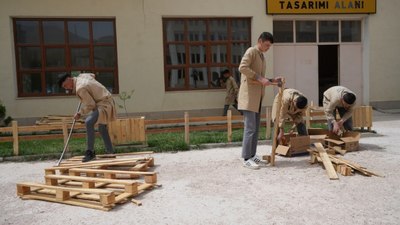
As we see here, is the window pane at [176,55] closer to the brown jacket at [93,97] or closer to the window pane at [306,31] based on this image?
the window pane at [306,31]

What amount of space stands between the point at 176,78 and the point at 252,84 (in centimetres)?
727

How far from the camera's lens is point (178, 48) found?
1374 cm

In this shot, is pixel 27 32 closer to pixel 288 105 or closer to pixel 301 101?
pixel 288 105

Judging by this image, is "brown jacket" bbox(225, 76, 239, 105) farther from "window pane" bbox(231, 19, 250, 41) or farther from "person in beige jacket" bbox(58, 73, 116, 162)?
"person in beige jacket" bbox(58, 73, 116, 162)

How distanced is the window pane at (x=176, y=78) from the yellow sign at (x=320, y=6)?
12.3 feet

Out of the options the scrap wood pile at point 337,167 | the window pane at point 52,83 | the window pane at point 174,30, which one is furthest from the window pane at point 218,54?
the scrap wood pile at point 337,167

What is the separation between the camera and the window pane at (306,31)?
14703 millimetres

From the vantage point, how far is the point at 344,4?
1424 cm

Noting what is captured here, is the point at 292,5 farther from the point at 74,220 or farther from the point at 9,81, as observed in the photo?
the point at 74,220

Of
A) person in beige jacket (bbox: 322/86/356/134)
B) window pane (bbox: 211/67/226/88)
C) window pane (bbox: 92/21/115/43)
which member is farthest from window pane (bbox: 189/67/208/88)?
person in beige jacket (bbox: 322/86/356/134)

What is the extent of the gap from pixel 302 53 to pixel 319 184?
1004cm

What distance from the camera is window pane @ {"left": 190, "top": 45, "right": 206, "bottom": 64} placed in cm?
1384

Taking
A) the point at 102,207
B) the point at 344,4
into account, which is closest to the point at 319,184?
the point at 102,207

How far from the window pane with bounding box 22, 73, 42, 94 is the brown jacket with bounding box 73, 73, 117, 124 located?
21.1 feet
